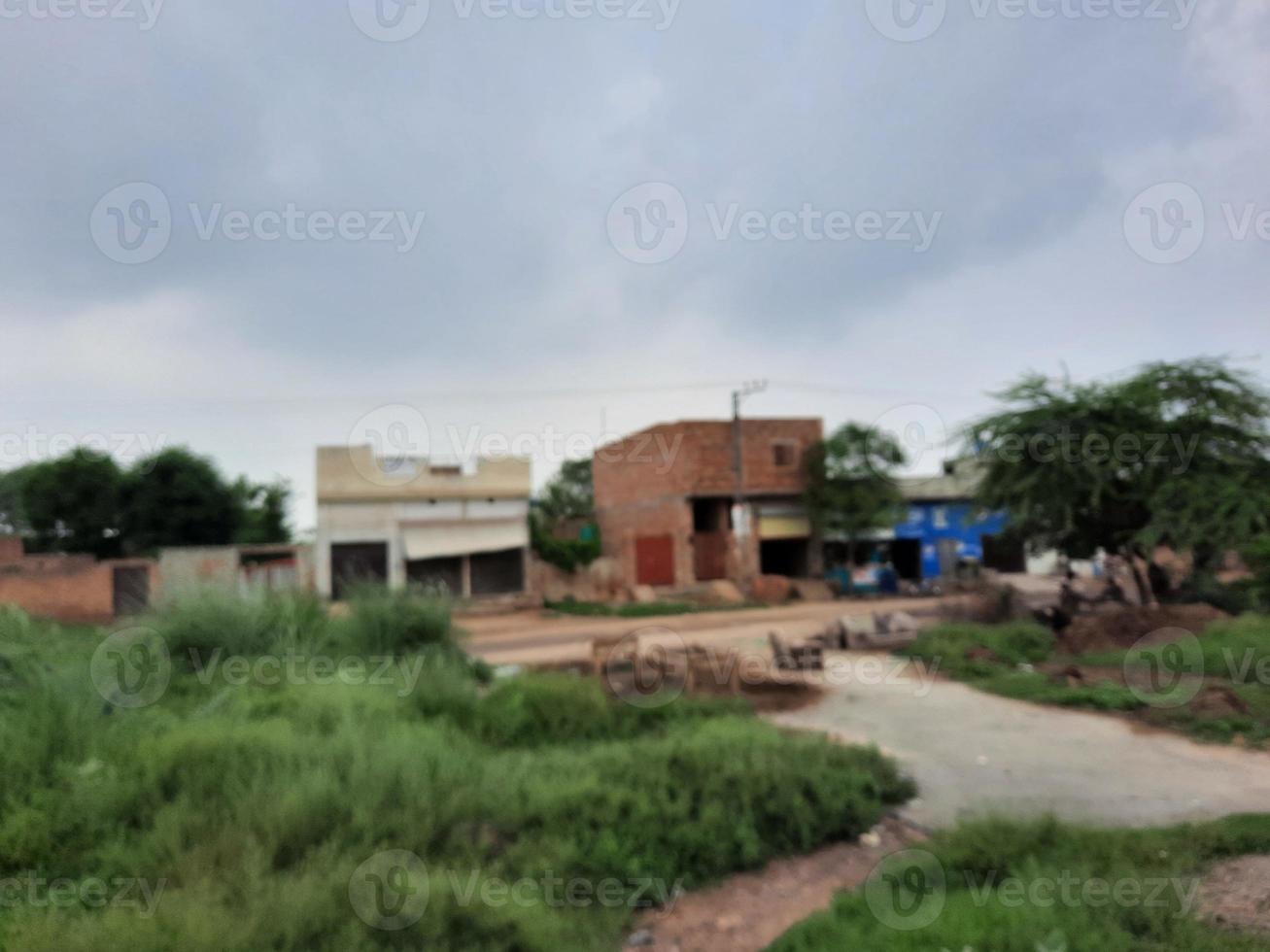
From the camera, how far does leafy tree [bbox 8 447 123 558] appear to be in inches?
955

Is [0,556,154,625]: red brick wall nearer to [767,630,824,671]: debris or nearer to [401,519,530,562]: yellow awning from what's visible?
[401,519,530,562]: yellow awning

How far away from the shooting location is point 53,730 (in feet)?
16.4

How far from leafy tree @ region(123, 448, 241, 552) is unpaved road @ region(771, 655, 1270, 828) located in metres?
23.0

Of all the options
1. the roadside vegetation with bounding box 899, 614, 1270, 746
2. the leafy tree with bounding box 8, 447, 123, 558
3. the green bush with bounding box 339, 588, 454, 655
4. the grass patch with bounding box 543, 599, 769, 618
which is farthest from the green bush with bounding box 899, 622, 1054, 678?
the leafy tree with bounding box 8, 447, 123, 558

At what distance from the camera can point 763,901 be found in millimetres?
4305

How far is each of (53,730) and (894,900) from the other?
16.4 feet

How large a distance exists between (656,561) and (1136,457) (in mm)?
15086

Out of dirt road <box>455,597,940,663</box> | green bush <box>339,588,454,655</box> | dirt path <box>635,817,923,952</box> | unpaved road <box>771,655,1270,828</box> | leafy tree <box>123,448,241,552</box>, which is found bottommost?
dirt road <box>455,597,940,663</box>

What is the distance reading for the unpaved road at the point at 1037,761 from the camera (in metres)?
5.27

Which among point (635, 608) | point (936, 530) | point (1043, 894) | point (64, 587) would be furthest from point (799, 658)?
point (936, 530)

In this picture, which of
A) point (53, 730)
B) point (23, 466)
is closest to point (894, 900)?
point (53, 730)

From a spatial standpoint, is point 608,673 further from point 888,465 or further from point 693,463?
point 888,465

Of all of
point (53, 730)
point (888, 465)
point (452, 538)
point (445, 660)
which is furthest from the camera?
point (888, 465)

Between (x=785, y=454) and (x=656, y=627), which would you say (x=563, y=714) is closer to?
(x=656, y=627)
